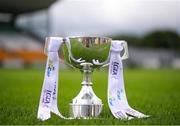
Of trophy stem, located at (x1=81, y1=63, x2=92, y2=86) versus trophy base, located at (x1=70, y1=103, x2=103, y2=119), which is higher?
trophy stem, located at (x1=81, y1=63, x2=92, y2=86)

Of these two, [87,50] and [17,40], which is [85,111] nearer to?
[87,50]

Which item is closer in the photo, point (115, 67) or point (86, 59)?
point (86, 59)

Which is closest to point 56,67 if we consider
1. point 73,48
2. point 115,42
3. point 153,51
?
point 73,48

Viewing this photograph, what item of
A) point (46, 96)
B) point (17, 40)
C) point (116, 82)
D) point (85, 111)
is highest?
point (17, 40)

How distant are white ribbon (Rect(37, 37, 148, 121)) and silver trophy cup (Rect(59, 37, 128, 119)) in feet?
0.30

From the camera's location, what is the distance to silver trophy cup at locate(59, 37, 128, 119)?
3.67 meters

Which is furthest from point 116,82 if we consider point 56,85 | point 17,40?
point 17,40

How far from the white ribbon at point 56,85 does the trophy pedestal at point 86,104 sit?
129 mm

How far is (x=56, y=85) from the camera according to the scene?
3779 millimetres

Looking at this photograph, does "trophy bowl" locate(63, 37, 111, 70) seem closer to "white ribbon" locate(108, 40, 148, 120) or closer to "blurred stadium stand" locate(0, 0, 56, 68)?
"white ribbon" locate(108, 40, 148, 120)

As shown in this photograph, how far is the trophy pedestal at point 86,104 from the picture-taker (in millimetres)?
3711

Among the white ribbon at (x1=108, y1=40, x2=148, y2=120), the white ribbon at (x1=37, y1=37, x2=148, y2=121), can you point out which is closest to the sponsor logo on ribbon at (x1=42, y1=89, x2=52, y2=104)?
the white ribbon at (x1=37, y1=37, x2=148, y2=121)

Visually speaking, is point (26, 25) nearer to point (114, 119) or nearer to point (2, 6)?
point (2, 6)

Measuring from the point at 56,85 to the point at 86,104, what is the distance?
303 mm
